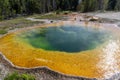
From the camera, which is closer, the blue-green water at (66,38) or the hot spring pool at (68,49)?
the hot spring pool at (68,49)

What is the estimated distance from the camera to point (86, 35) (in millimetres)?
33062

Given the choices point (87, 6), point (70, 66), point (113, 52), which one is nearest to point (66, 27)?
point (113, 52)

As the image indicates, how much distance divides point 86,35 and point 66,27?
646cm

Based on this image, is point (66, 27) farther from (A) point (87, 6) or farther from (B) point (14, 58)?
(A) point (87, 6)

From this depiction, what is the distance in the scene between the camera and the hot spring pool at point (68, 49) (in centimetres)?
2105

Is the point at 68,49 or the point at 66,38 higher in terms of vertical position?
the point at 66,38

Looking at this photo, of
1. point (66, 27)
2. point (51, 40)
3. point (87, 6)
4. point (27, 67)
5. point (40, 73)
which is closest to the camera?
point (40, 73)

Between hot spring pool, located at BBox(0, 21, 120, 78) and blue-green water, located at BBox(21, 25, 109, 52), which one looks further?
blue-green water, located at BBox(21, 25, 109, 52)

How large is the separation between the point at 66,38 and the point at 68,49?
5443 millimetres

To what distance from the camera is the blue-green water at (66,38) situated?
27.4 meters

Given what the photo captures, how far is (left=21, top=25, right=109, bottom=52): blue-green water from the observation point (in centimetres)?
2735

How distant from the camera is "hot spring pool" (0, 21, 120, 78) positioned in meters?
21.0

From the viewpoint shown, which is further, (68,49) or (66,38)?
(66,38)

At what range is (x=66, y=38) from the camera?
31.6 m
